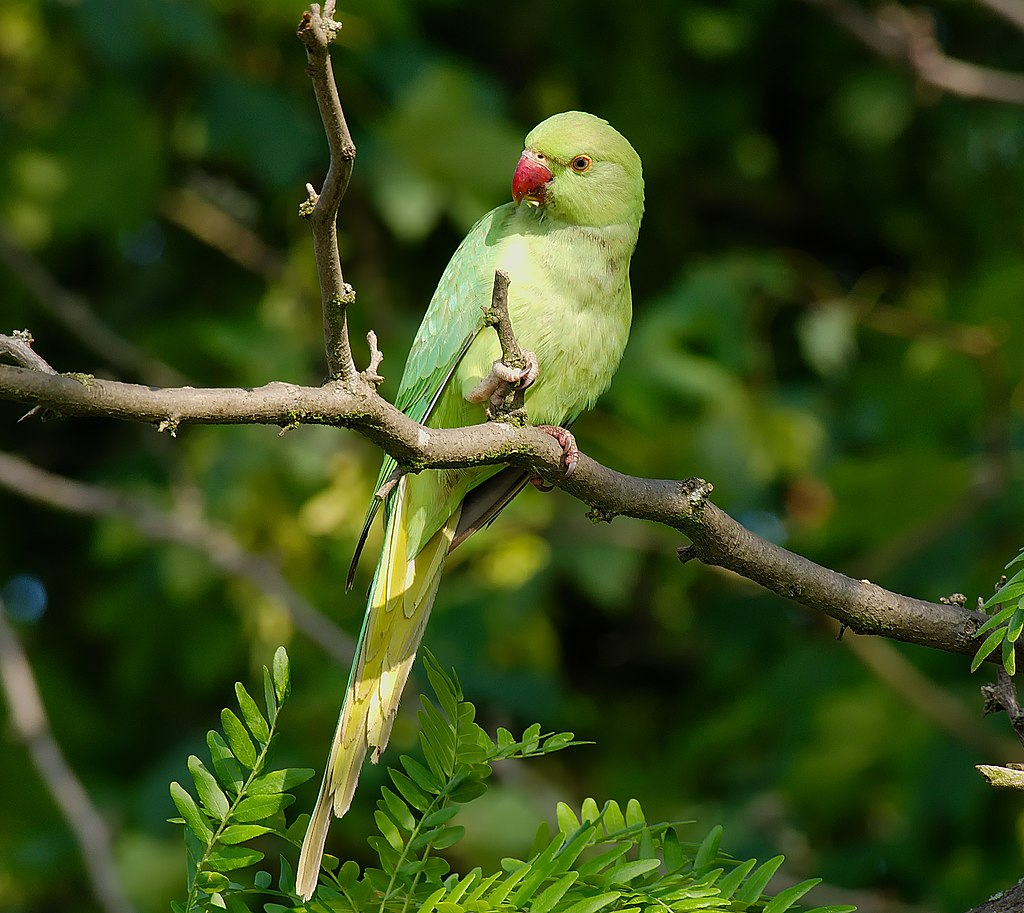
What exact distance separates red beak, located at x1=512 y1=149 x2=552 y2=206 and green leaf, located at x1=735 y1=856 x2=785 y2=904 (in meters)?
2.01

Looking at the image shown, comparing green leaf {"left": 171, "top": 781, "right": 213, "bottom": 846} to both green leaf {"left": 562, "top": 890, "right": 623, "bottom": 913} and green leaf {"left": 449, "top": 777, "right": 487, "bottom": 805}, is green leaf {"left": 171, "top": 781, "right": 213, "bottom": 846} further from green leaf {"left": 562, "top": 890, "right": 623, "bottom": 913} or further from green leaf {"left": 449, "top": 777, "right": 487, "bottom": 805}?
green leaf {"left": 562, "top": 890, "right": 623, "bottom": 913}

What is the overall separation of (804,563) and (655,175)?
4.10 m

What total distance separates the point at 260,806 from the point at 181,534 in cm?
342

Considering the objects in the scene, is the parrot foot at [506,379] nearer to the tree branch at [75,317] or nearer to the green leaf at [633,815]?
the green leaf at [633,815]

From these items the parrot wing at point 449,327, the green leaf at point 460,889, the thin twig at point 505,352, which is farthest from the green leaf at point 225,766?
the parrot wing at point 449,327

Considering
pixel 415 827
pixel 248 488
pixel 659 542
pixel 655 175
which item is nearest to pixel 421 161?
pixel 655 175

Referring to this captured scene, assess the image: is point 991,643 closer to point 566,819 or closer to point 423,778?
point 566,819

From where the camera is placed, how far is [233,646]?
538 cm

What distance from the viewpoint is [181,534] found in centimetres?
482

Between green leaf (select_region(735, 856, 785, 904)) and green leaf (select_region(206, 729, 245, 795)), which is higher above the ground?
green leaf (select_region(206, 729, 245, 795))

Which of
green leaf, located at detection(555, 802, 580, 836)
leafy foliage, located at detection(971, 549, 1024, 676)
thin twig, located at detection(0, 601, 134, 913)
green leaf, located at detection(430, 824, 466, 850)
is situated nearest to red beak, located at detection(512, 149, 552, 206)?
leafy foliage, located at detection(971, 549, 1024, 676)

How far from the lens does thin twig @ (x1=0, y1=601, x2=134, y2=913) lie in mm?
4293

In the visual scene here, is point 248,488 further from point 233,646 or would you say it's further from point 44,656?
point 44,656

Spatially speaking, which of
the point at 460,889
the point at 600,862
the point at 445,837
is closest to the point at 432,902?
the point at 460,889
